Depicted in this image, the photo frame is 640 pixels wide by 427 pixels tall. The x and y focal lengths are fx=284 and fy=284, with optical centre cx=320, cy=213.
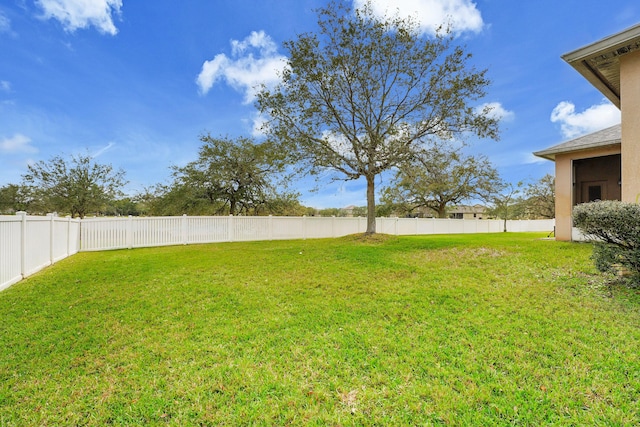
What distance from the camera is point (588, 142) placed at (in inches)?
383

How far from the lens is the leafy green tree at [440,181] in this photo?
1216cm

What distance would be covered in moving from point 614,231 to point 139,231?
46.2ft

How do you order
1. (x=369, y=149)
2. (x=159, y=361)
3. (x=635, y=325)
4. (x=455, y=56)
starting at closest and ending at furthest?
(x=159, y=361), (x=635, y=325), (x=455, y=56), (x=369, y=149)

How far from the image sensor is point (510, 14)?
31.5 ft

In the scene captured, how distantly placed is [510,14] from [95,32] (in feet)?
44.7

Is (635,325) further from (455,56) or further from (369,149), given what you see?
(455,56)

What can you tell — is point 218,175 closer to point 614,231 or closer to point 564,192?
point 564,192

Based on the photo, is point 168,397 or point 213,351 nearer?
point 168,397

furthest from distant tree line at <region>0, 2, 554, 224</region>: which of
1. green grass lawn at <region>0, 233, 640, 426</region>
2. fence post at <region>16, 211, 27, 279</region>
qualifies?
fence post at <region>16, 211, 27, 279</region>

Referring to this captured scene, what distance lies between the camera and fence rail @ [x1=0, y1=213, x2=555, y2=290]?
5805 millimetres

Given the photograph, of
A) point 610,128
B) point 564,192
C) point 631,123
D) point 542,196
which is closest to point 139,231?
point 631,123

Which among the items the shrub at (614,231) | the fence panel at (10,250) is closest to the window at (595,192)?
the shrub at (614,231)

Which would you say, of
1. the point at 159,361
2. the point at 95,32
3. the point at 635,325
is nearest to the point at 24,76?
the point at 95,32

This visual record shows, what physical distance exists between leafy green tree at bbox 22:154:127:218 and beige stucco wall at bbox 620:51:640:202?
2369cm
